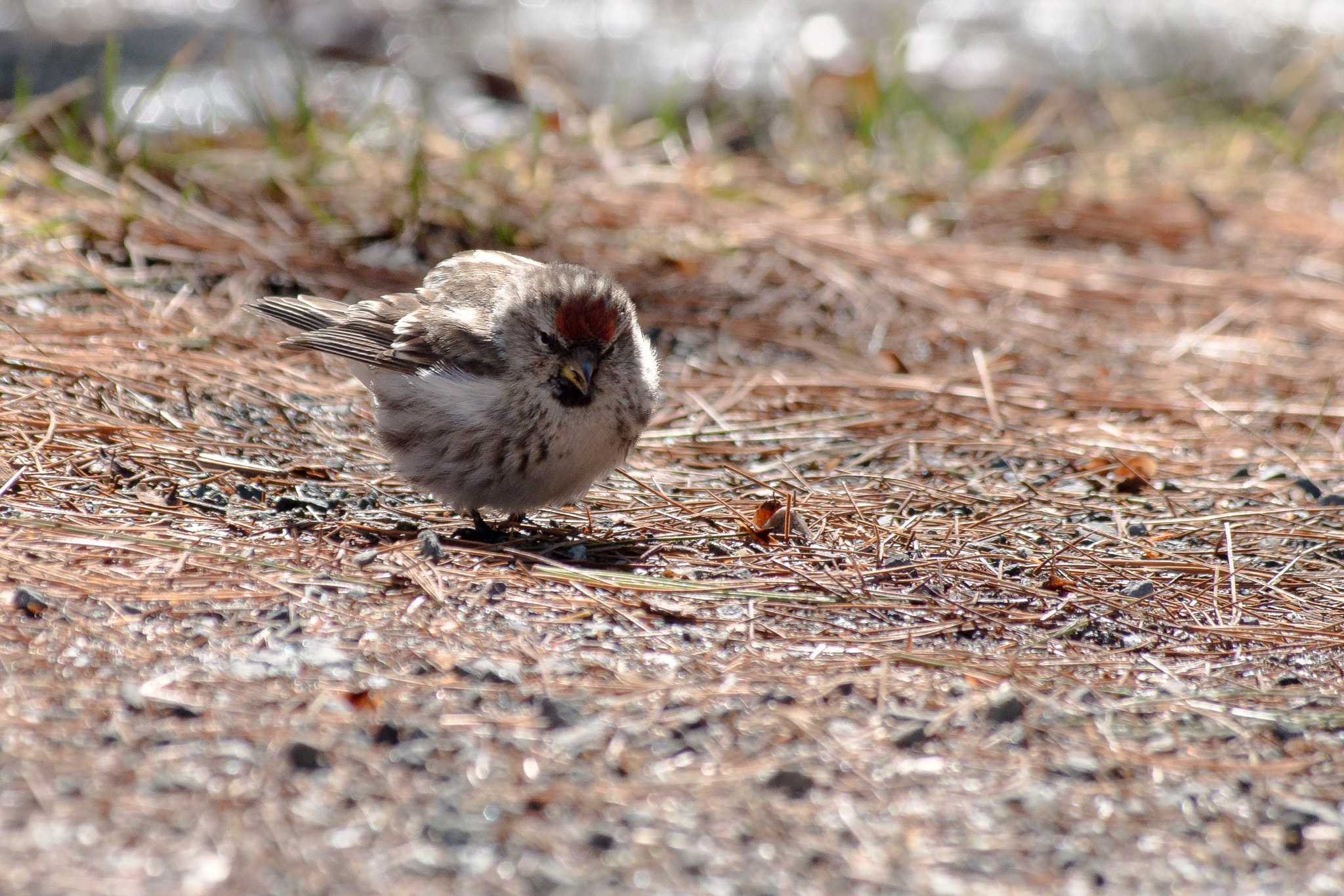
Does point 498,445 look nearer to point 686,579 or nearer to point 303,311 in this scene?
point 686,579

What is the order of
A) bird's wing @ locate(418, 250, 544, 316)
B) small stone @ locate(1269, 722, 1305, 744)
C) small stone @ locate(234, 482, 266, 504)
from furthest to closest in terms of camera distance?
bird's wing @ locate(418, 250, 544, 316) < small stone @ locate(234, 482, 266, 504) < small stone @ locate(1269, 722, 1305, 744)

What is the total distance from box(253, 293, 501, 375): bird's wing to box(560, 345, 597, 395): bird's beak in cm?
22

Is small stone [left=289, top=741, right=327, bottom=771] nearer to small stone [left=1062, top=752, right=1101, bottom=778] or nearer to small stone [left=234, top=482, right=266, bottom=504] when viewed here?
small stone [left=1062, top=752, right=1101, bottom=778]

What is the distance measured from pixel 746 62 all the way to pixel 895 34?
1.53 meters

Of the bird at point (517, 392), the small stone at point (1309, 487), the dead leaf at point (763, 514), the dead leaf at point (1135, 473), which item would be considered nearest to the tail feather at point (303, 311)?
the bird at point (517, 392)

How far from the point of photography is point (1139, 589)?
3.51 m

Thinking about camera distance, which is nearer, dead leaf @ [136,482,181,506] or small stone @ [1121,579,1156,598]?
small stone @ [1121,579,1156,598]

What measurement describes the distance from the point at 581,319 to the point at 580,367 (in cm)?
14

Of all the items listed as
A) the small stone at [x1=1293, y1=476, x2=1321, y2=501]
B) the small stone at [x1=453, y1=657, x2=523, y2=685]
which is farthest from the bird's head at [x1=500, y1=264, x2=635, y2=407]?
the small stone at [x1=1293, y1=476, x2=1321, y2=501]

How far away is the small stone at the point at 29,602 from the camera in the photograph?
113 inches

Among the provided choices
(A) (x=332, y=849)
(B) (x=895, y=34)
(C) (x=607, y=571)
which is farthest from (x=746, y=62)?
(A) (x=332, y=849)

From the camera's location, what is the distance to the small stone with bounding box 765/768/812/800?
2.46m

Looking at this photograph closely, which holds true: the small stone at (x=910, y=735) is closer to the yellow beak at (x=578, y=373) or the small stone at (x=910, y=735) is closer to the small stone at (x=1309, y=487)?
the yellow beak at (x=578, y=373)

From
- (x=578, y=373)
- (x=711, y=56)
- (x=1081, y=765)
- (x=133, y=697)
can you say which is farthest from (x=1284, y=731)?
(x=711, y=56)
